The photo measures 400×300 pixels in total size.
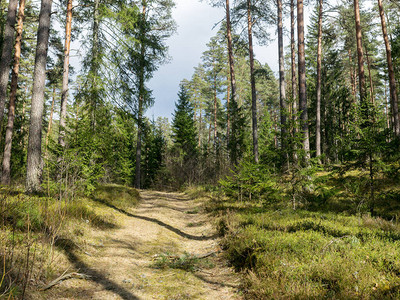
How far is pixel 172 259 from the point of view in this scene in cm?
477

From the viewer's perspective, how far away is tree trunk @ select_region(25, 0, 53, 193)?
6810 millimetres

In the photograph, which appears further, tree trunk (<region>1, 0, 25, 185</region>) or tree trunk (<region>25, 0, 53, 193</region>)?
tree trunk (<region>1, 0, 25, 185</region>)

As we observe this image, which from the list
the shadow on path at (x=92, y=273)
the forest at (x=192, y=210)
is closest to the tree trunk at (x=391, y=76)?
the forest at (x=192, y=210)

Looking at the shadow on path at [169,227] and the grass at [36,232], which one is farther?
the shadow on path at [169,227]

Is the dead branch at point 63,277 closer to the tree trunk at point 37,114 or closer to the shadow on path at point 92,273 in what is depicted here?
the shadow on path at point 92,273

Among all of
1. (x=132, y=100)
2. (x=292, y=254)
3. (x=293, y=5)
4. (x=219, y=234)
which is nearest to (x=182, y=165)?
(x=132, y=100)

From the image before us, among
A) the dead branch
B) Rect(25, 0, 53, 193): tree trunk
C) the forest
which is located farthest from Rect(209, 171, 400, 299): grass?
Rect(25, 0, 53, 193): tree trunk

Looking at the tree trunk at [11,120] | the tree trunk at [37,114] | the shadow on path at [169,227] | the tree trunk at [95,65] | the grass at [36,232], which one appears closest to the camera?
the grass at [36,232]

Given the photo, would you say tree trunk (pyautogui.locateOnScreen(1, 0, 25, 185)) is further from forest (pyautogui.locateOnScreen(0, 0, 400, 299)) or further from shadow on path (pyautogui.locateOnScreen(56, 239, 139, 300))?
shadow on path (pyautogui.locateOnScreen(56, 239, 139, 300))

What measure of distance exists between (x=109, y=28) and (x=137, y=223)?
27.2 feet

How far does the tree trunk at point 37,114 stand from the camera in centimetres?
681

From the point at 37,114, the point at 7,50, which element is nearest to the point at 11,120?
the point at 7,50

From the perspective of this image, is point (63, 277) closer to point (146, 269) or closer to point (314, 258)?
point (146, 269)

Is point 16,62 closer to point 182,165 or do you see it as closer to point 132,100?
point 132,100
